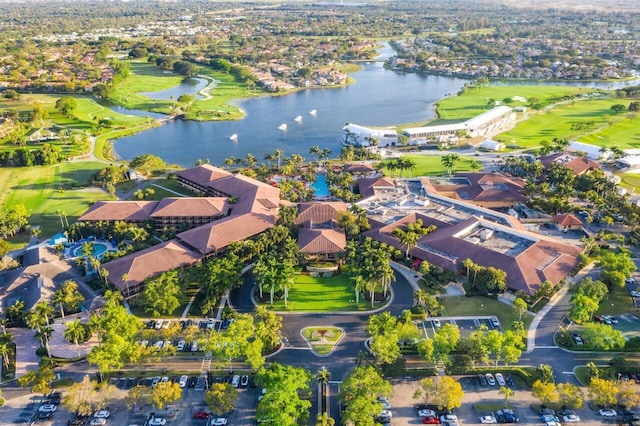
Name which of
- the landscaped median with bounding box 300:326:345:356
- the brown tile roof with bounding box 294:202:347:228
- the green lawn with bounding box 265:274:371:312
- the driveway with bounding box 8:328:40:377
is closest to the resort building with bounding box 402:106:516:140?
the brown tile roof with bounding box 294:202:347:228

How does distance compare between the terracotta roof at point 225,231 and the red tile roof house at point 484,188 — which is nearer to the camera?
the terracotta roof at point 225,231

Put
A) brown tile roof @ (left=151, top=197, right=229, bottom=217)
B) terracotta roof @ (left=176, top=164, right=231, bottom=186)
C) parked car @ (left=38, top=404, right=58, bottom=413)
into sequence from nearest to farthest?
parked car @ (left=38, top=404, right=58, bottom=413)
brown tile roof @ (left=151, top=197, right=229, bottom=217)
terracotta roof @ (left=176, top=164, right=231, bottom=186)

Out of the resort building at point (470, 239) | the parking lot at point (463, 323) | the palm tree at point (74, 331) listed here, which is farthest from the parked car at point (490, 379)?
the palm tree at point (74, 331)

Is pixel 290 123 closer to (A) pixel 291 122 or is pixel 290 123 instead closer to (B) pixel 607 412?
(A) pixel 291 122

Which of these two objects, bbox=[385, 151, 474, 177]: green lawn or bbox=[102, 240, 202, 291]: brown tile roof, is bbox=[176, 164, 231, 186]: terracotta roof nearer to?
bbox=[102, 240, 202, 291]: brown tile roof

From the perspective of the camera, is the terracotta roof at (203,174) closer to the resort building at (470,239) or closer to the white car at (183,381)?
the resort building at (470,239)

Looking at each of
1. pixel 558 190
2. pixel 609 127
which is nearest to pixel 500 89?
pixel 609 127
